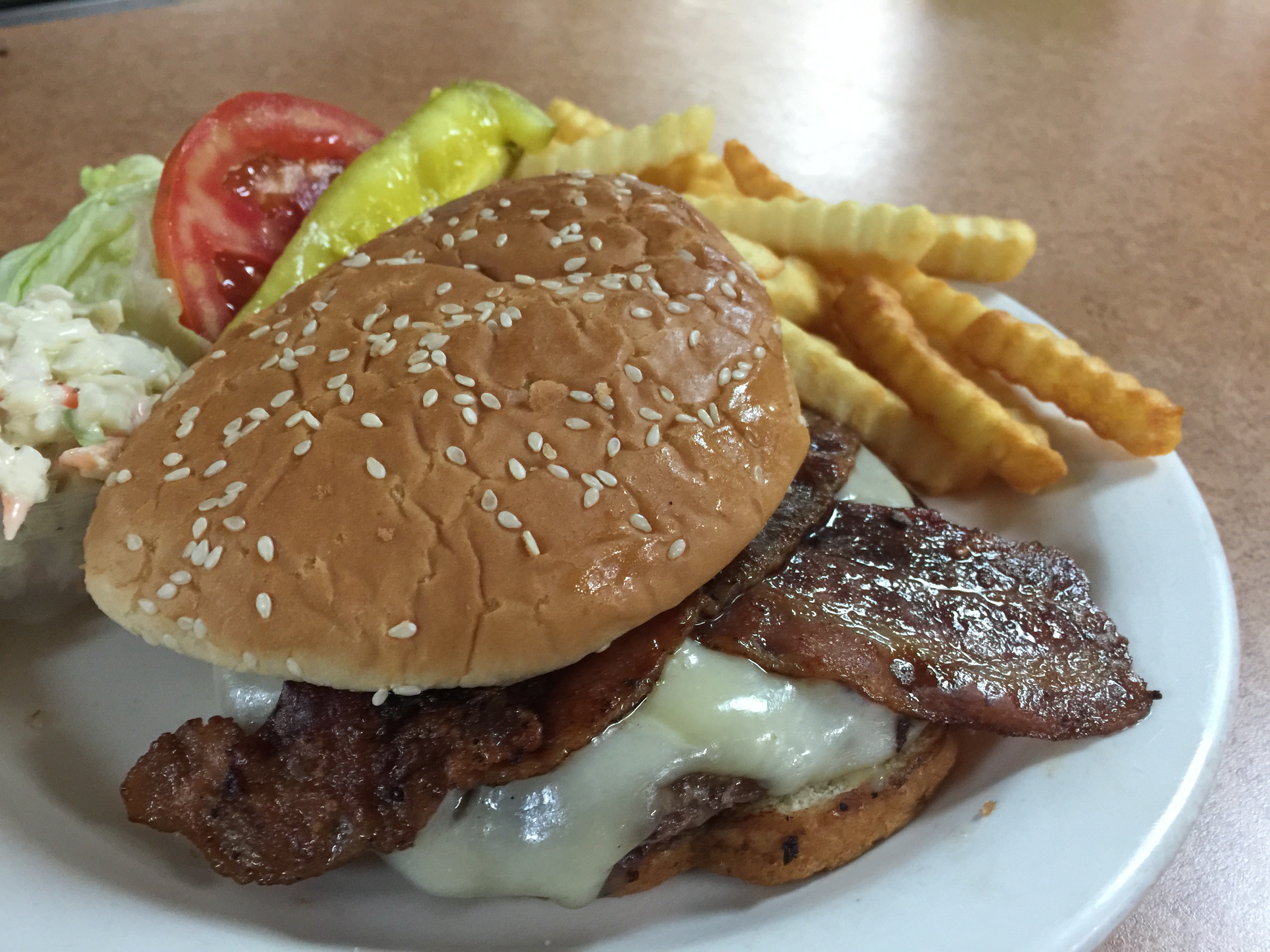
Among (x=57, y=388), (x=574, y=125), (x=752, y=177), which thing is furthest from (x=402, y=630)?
(x=574, y=125)

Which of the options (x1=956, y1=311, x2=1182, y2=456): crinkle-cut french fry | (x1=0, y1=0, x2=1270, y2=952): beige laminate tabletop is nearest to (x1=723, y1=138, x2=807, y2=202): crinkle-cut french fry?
(x1=956, y1=311, x2=1182, y2=456): crinkle-cut french fry

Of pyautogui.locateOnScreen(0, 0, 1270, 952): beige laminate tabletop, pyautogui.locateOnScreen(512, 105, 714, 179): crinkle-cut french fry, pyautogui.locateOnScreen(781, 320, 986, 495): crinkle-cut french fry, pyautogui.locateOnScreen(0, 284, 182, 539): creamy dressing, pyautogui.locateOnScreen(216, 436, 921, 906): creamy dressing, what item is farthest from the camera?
pyautogui.locateOnScreen(0, 0, 1270, 952): beige laminate tabletop

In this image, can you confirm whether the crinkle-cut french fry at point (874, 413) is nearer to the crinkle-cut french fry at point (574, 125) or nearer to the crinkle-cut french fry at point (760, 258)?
the crinkle-cut french fry at point (760, 258)

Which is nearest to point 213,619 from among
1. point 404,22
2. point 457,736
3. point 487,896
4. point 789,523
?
point 457,736

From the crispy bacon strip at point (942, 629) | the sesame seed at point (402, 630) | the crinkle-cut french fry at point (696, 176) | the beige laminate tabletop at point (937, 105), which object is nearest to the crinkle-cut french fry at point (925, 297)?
the crinkle-cut french fry at point (696, 176)

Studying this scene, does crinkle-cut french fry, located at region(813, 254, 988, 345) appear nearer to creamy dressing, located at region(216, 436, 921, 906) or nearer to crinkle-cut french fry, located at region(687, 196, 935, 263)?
crinkle-cut french fry, located at region(687, 196, 935, 263)

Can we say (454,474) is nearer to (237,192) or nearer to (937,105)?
(237,192)
